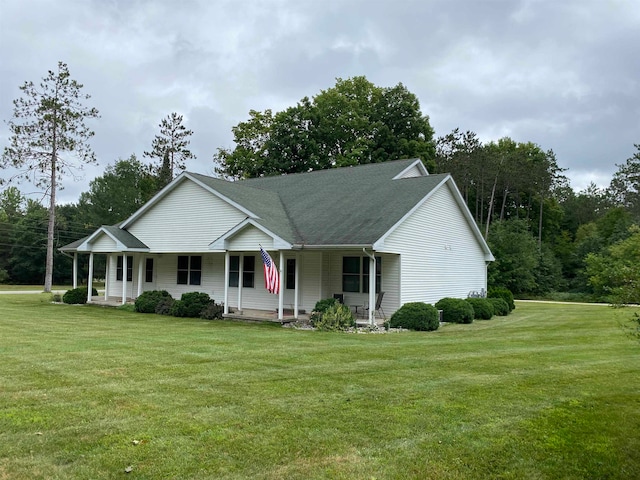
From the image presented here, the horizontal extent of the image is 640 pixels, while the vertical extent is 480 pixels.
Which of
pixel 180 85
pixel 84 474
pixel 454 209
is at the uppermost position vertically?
pixel 180 85

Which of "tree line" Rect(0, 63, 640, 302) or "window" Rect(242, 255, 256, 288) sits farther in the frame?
"tree line" Rect(0, 63, 640, 302)

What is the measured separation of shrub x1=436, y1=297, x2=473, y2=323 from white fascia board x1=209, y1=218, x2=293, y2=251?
5872 millimetres

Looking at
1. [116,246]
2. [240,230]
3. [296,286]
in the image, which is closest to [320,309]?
[296,286]

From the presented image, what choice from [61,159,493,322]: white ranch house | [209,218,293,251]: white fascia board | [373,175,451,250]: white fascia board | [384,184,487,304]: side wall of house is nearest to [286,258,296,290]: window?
[61,159,493,322]: white ranch house

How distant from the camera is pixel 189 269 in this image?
21.2m

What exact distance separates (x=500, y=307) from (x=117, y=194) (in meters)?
50.0

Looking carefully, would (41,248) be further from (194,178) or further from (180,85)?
(194,178)

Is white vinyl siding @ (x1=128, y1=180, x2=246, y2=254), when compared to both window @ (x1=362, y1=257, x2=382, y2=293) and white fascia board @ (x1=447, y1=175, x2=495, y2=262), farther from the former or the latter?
white fascia board @ (x1=447, y1=175, x2=495, y2=262)

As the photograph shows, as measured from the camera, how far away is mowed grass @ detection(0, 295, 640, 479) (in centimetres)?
422

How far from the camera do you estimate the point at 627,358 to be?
31.4 ft

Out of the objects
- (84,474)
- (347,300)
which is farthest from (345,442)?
(347,300)

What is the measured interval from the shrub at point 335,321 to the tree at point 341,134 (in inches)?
964

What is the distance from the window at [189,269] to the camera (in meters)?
21.0

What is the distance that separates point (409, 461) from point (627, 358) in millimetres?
7420
